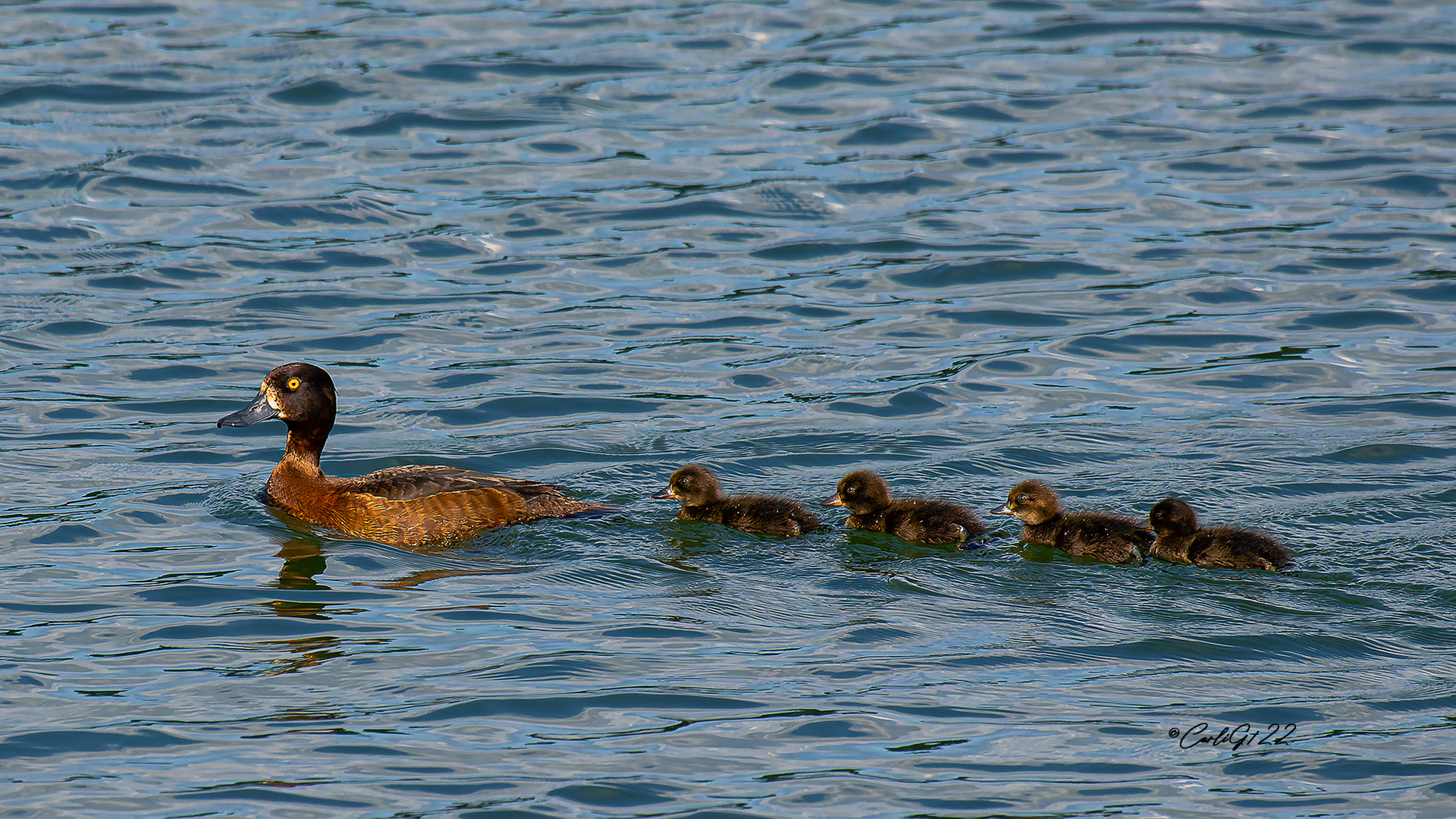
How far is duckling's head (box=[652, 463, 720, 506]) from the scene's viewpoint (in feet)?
29.7

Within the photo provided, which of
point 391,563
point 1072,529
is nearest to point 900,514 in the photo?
point 1072,529

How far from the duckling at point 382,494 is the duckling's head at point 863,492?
137cm

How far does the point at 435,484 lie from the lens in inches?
353

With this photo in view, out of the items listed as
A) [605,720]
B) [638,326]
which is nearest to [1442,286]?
[638,326]

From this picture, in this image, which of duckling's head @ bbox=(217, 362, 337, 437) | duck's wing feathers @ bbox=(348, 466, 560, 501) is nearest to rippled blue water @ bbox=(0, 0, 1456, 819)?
duck's wing feathers @ bbox=(348, 466, 560, 501)

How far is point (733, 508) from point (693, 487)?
0.24 m

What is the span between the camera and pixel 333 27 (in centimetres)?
1972

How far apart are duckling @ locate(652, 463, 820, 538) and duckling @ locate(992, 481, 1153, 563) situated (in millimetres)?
1047

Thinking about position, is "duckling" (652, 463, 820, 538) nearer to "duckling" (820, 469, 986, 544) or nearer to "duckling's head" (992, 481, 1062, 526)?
"duckling" (820, 469, 986, 544)

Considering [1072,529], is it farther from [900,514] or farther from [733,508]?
[733,508]

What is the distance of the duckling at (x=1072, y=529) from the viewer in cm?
844

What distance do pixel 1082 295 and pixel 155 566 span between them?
773 centimetres

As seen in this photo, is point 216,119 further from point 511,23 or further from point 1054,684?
point 1054,684

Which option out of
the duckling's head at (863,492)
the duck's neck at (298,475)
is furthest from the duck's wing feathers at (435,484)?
the duckling's head at (863,492)
